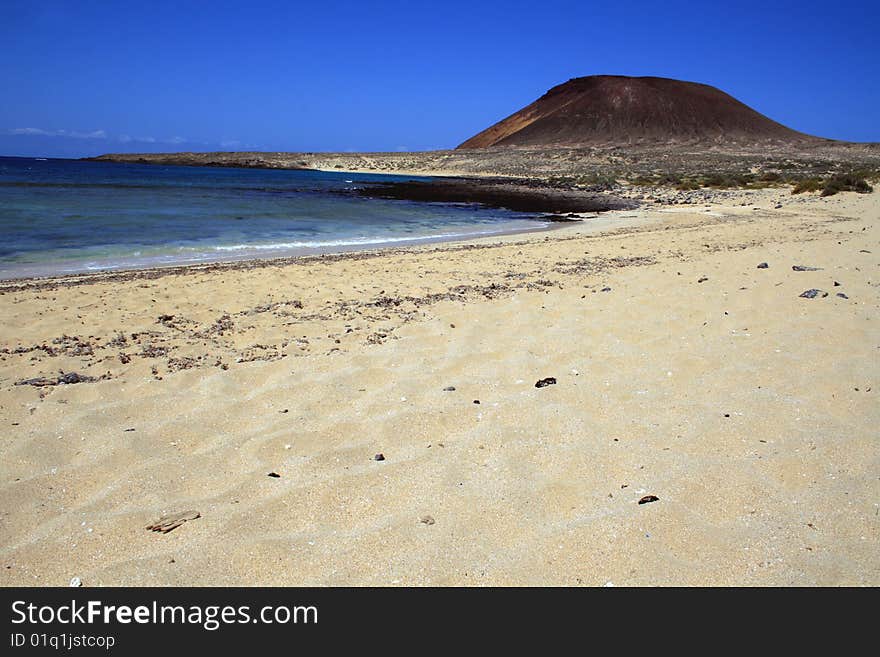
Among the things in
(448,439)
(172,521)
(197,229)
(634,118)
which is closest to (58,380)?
(172,521)

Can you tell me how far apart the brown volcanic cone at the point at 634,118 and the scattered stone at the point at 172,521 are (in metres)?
93.0

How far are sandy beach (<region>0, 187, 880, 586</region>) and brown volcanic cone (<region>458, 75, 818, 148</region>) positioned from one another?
294 ft

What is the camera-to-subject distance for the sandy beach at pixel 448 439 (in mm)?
2365

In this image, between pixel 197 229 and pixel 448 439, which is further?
pixel 197 229

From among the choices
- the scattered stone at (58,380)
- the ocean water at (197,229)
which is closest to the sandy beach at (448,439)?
the scattered stone at (58,380)

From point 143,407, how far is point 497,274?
5.53 metres

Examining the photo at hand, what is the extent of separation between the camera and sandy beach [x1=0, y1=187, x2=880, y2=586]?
2.37 metres

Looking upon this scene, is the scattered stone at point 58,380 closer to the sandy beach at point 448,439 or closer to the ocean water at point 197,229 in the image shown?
the sandy beach at point 448,439

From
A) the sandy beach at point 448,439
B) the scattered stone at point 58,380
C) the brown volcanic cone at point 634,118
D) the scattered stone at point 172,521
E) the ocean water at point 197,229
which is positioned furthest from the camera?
the brown volcanic cone at point 634,118

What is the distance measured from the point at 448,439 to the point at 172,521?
4.77 ft

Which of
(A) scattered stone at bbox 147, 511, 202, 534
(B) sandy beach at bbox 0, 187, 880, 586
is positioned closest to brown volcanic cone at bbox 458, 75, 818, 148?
(B) sandy beach at bbox 0, 187, 880, 586

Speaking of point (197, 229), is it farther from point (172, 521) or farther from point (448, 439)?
point (172, 521)

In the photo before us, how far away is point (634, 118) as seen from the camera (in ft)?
329
